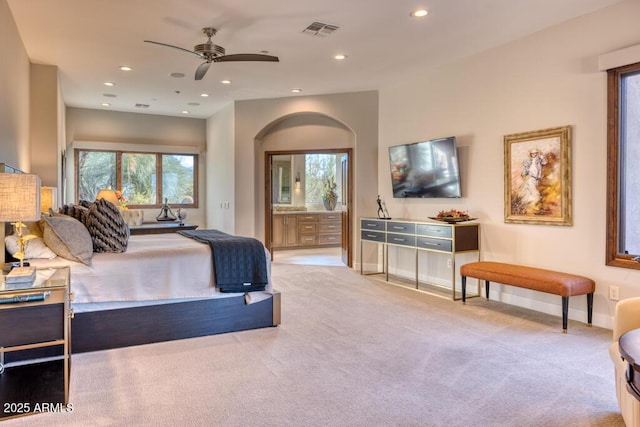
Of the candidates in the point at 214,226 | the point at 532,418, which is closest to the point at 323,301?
the point at 532,418

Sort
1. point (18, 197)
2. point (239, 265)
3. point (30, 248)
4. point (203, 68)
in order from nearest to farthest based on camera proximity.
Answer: point (18, 197) → point (30, 248) → point (239, 265) → point (203, 68)

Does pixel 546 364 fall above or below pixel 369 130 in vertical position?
below

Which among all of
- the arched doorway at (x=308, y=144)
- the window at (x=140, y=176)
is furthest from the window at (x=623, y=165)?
the window at (x=140, y=176)

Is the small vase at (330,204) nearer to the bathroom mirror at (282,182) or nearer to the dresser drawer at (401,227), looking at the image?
the bathroom mirror at (282,182)

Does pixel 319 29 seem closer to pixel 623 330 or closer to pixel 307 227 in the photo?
pixel 623 330

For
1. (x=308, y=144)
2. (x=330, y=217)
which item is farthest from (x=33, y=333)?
(x=330, y=217)

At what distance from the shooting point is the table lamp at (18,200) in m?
2.33

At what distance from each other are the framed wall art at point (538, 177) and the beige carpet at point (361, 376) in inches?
41.0

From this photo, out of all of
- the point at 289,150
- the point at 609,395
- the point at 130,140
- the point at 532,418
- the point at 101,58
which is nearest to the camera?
the point at 532,418

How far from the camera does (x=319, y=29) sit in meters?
4.25

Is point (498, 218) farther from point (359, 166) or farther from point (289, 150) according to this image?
point (289, 150)

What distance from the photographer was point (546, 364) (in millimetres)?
3002

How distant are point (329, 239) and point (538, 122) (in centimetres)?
572

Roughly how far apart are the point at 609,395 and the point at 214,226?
289 inches
